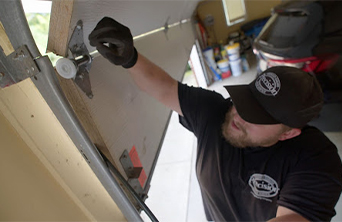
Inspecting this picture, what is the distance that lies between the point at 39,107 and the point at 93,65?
227 mm

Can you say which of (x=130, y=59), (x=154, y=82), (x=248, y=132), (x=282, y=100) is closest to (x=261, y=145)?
(x=248, y=132)

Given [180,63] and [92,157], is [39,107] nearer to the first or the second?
[92,157]

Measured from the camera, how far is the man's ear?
1058 mm

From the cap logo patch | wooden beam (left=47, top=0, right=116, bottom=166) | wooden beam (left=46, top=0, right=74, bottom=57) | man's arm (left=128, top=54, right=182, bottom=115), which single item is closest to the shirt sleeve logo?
the cap logo patch

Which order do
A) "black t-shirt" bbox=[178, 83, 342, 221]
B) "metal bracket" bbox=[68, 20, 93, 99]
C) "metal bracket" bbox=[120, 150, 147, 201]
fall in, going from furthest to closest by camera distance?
"black t-shirt" bbox=[178, 83, 342, 221], "metal bracket" bbox=[120, 150, 147, 201], "metal bracket" bbox=[68, 20, 93, 99]

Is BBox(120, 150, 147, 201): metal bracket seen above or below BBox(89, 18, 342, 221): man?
above

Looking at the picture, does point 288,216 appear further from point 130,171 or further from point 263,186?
point 130,171

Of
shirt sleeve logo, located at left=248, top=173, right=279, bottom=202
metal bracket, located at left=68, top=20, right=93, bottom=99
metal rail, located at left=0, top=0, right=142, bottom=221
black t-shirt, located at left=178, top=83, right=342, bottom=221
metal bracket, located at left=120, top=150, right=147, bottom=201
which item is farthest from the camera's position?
shirt sleeve logo, located at left=248, top=173, right=279, bottom=202

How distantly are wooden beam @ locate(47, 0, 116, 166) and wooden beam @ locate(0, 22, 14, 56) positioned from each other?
0.09m

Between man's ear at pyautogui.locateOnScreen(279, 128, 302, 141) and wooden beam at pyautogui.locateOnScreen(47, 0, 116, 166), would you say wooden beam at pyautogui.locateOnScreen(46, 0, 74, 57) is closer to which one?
wooden beam at pyautogui.locateOnScreen(47, 0, 116, 166)

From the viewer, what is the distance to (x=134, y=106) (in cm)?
95

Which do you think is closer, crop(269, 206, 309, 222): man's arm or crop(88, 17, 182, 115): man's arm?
crop(88, 17, 182, 115): man's arm

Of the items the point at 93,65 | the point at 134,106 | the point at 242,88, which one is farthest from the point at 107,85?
the point at 242,88

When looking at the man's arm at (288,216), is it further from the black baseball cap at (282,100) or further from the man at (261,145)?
the black baseball cap at (282,100)
